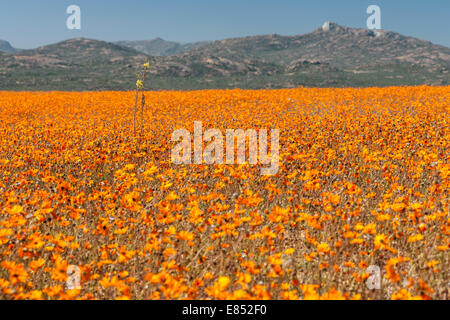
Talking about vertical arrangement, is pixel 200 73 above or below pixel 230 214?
above

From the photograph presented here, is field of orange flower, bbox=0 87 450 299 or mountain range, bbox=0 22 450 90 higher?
mountain range, bbox=0 22 450 90

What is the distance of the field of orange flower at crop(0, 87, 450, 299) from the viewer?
303cm

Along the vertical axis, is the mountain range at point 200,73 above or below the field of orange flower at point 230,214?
above

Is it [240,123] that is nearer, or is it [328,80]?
[240,123]

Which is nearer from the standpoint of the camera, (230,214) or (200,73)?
(230,214)

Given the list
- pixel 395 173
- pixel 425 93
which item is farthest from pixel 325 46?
→ pixel 395 173

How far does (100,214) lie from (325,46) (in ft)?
638

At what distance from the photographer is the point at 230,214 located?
3.82 meters

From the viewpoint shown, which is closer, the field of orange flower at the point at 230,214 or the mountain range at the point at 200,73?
the field of orange flower at the point at 230,214

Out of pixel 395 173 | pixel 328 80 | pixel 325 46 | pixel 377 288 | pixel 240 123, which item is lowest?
pixel 377 288

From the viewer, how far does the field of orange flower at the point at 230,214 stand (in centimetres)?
303

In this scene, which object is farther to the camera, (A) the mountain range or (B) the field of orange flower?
(A) the mountain range

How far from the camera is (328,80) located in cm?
4812

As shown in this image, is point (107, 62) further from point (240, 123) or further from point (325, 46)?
point (325, 46)
